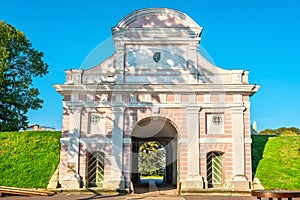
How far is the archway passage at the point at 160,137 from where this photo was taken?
1752 cm

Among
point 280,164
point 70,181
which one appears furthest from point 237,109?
point 70,181

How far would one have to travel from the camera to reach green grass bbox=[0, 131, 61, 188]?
15711 millimetres

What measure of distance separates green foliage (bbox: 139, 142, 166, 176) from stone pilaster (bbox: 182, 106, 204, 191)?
1934cm

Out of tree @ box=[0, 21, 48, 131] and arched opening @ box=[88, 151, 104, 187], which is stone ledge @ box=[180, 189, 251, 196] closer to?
arched opening @ box=[88, 151, 104, 187]

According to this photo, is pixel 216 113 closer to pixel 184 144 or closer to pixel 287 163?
pixel 184 144

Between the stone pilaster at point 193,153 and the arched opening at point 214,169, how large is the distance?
672 millimetres

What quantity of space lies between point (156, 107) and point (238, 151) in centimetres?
415

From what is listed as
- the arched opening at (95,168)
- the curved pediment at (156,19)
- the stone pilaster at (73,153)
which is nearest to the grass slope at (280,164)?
the arched opening at (95,168)

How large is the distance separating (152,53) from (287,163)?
26.9 ft

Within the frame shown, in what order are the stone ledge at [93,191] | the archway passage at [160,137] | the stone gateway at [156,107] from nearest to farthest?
the stone ledge at [93,191] → the stone gateway at [156,107] → the archway passage at [160,137]

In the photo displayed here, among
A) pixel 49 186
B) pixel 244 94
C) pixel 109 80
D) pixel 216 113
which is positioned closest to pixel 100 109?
pixel 109 80

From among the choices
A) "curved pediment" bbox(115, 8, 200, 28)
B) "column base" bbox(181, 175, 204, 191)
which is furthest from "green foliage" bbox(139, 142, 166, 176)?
"curved pediment" bbox(115, 8, 200, 28)

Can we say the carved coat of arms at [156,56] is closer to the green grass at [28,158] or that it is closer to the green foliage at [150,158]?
the green grass at [28,158]

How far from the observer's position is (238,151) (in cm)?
1551
